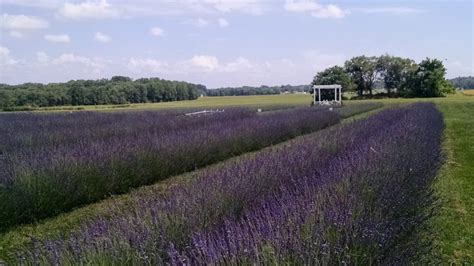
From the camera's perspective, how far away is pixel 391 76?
6844 cm

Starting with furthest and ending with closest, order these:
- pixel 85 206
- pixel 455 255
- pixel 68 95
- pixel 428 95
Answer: pixel 68 95, pixel 428 95, pixel 85 206, pixel 455 255

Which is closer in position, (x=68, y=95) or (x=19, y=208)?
(x=19, y=208)

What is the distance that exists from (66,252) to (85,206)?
13.0 ft

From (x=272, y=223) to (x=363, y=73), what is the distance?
7070 centimetres

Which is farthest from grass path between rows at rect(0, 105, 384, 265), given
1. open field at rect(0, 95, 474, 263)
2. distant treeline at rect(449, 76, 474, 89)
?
distant treeline at rect(449, 76, 474, 89)

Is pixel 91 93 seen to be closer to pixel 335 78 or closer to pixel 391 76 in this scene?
pixel 335 78

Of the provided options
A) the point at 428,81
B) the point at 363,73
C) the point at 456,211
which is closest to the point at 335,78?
the point at 363,73

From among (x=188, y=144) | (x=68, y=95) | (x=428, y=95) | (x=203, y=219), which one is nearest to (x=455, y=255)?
(x=203, y=219)

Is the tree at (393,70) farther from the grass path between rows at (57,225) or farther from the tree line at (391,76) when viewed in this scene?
the grass path between rows at (57,225)

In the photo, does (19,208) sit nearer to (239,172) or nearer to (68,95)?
(239,172)

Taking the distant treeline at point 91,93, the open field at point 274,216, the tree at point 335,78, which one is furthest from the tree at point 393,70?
the open field at point 274,216

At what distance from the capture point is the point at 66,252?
2.43m

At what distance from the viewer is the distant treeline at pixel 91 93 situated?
5741 cm

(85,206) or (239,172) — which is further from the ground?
(239,172)
